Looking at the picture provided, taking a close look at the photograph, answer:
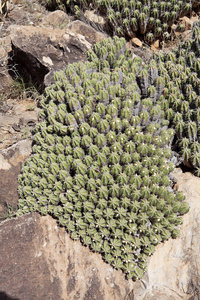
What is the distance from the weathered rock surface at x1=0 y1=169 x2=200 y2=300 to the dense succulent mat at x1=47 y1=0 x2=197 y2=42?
4854mm

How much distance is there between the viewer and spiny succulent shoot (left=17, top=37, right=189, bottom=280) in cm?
383

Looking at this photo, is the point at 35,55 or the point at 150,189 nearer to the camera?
the point at 150,189

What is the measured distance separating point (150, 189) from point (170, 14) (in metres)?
5.15

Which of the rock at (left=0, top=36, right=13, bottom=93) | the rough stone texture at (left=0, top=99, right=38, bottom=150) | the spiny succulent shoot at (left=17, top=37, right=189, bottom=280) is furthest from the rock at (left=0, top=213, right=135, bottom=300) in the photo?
the rock at (left=0, top=36, right=13, bottom=93)

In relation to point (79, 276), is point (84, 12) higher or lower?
higher

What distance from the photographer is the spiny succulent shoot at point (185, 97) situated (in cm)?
433

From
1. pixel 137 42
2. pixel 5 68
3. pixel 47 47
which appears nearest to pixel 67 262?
pixel 47 47

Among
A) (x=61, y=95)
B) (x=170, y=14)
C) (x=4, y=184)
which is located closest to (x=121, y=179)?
(x=61, y=95)

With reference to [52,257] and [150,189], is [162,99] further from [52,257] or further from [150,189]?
[52,257]

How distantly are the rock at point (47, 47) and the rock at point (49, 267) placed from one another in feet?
10.6

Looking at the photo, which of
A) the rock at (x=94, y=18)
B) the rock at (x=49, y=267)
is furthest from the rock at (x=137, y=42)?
the rock at (x=49, y=267)

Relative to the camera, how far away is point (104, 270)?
387 centimetres

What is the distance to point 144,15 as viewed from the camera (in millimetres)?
6762

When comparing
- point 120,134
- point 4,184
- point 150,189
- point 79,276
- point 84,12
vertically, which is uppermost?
point 84,12
